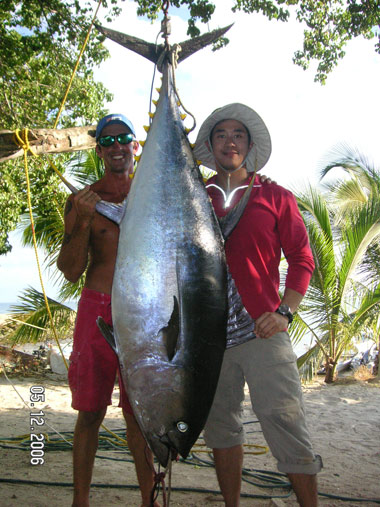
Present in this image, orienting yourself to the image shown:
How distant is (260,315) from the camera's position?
1.96 metres

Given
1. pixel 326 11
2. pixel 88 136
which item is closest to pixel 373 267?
pixel 326 11

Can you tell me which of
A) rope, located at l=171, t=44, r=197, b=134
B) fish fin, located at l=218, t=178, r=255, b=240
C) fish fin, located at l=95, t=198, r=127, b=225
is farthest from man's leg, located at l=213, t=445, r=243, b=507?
rope, located at l=171, t=44, r=197, b=134

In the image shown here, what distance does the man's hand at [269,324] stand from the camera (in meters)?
1.92

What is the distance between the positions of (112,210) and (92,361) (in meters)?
0.88

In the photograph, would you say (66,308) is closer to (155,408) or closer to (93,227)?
(93,227)

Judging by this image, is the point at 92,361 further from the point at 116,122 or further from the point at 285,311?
the point at 116,122

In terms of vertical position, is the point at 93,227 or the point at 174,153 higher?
the point at 174,153

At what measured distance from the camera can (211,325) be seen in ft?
5.08

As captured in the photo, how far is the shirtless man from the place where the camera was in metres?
2.13

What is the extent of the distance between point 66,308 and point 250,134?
5.98 metres

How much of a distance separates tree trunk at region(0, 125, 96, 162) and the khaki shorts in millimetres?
1688

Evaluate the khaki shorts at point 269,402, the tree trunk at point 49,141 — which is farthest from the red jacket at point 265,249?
the tree trunk at point 49,141

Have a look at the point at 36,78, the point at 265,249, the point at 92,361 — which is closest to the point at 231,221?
the point at 265,249

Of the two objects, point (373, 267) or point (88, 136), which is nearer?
point (88, 136)
